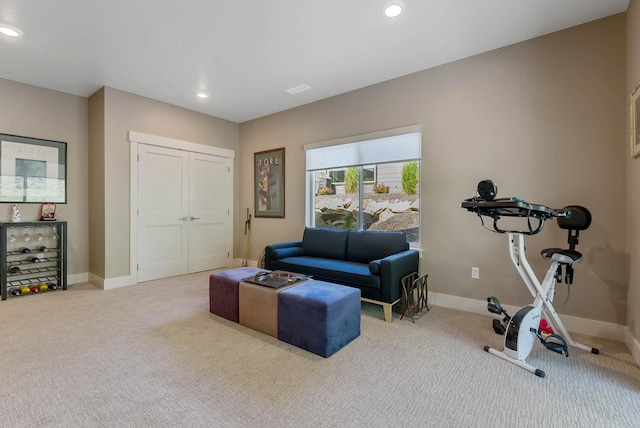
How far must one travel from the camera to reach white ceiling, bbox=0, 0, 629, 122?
8.03 ft

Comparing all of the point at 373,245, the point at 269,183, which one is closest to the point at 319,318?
the point at 373,245

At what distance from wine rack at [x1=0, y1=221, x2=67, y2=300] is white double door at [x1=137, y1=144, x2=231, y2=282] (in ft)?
3.20

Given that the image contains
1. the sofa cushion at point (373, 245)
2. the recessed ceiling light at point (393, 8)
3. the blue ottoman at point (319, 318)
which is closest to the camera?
the blue ottoman at point (319, 318)

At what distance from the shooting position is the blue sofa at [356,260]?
2.94 m

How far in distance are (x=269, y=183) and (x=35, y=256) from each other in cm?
346

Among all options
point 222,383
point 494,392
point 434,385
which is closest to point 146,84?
point 222,383

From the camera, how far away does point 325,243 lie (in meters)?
4.03

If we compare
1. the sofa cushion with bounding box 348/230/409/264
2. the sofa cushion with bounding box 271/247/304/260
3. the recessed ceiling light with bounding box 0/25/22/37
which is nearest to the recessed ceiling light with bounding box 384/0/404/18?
the sofa cushion with bounding box 348/230/409/264

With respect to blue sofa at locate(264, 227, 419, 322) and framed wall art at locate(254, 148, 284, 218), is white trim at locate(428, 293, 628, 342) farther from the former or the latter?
framed wall art at locate(254, 148, 284, 218)

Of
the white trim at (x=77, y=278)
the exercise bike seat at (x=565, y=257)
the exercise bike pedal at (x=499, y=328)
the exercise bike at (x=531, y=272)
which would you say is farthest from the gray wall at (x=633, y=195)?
the white trim at (x=77, y=278)

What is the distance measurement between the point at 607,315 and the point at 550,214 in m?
1.22

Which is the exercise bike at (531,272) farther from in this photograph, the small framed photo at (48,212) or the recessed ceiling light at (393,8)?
the small framed photo at (48,212)

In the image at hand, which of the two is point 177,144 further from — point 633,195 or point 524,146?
point 633,195

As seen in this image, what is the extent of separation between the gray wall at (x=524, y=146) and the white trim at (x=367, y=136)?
A: 9 centimetres
